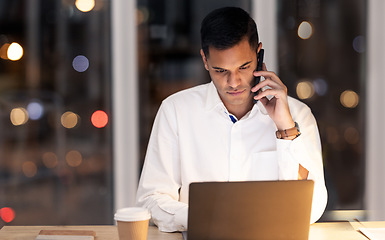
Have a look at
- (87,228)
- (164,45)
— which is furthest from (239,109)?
(164,45)

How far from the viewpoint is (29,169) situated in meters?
3.22

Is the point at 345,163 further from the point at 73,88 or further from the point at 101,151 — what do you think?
the point at 73,88

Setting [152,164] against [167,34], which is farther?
[167,34]

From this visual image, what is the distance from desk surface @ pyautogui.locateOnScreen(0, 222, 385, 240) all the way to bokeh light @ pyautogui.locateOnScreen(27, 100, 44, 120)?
1.65 meters

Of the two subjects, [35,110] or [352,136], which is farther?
[352,136]

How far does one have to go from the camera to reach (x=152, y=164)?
198 cm

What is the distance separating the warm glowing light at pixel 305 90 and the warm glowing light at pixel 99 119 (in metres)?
1.34

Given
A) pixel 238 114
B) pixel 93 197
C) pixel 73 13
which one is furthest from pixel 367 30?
pixel 93 197

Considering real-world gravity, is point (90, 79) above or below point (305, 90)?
above

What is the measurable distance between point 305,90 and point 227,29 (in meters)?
1.57

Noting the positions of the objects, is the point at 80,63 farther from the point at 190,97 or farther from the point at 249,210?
the point at 249,210

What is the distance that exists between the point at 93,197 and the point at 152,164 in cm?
144

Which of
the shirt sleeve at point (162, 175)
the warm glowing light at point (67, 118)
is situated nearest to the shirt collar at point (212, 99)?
the shirt sleeve at point (162, 175)

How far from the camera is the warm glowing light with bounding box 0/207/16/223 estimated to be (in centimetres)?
323
